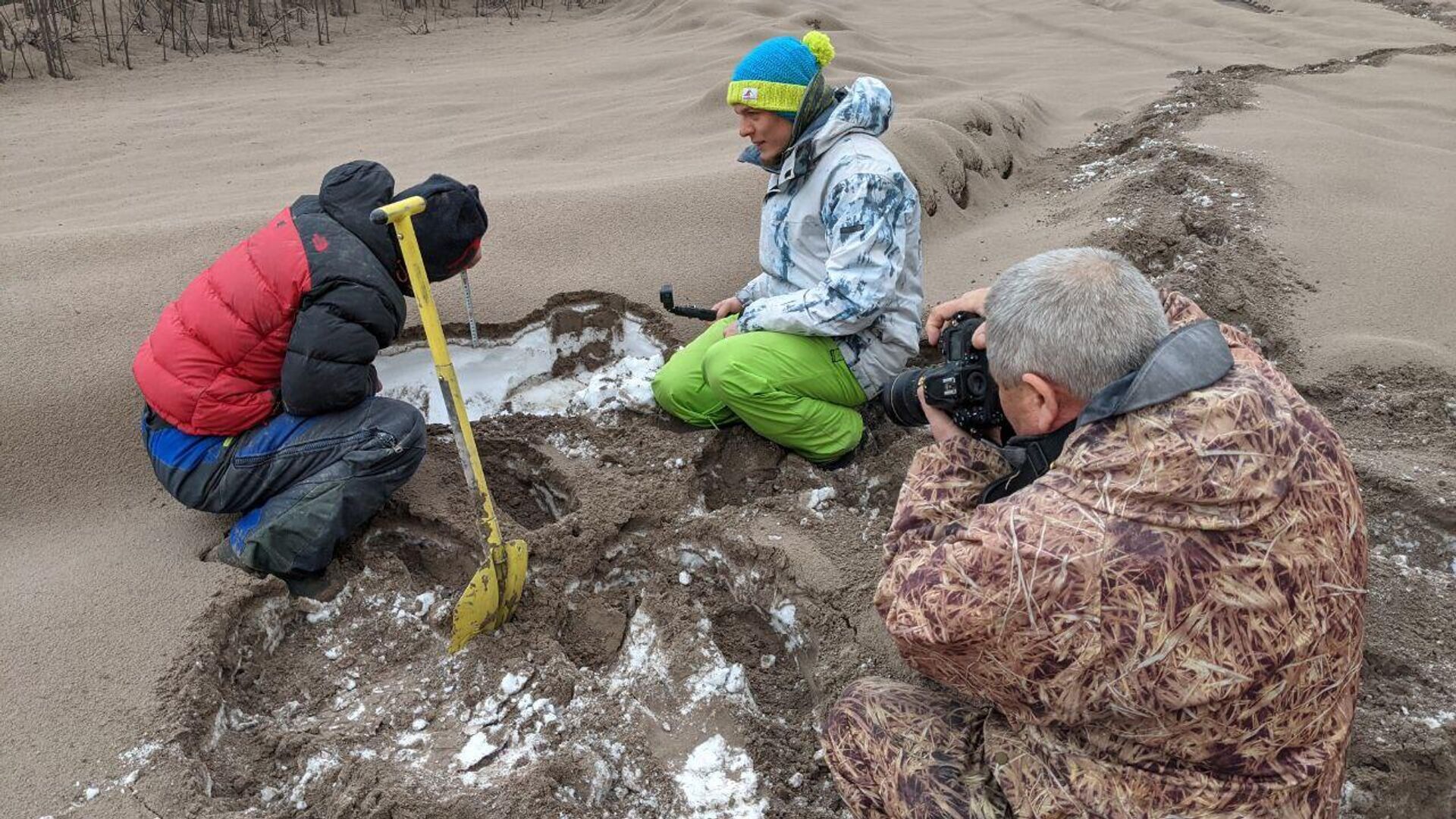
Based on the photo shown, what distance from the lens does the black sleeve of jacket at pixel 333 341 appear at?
7.72 feet

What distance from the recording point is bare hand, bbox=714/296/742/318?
3.29 meters

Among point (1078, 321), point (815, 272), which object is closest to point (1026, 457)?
point (1078, 321)

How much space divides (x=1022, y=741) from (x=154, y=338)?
2.27 meters

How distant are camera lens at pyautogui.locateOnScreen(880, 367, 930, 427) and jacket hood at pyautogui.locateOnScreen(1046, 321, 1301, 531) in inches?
26.0

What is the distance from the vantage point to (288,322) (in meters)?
2.41

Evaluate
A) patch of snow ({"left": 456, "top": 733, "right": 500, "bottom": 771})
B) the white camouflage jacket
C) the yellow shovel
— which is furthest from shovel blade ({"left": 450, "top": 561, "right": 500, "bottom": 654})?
the white camouflage jacket

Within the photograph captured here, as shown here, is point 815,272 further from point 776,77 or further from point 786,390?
point 776,77

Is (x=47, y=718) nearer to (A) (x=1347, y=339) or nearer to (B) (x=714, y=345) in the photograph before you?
(B) (x=714, y=345)

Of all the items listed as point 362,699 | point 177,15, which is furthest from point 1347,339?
point 177,15

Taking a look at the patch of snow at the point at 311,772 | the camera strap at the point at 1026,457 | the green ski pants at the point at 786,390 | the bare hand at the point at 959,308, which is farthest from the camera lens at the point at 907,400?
the patch of snow at the point at 311,772

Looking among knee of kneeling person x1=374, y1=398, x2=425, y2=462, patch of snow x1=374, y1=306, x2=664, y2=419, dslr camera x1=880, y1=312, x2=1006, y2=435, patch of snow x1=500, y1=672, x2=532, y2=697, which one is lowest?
patch of snow x1=500, y1=672, x2=532, y2=697

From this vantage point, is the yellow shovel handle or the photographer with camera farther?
the yellow shovel handle

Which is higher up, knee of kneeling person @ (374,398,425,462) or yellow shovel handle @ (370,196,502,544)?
yellow shovel handle @ (370,196,502,544)

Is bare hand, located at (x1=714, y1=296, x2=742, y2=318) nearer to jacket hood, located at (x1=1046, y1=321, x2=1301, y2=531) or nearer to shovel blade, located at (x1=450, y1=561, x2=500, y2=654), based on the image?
shovel blade, located at (x1=450, y1=561, x2=500, y2=654)
